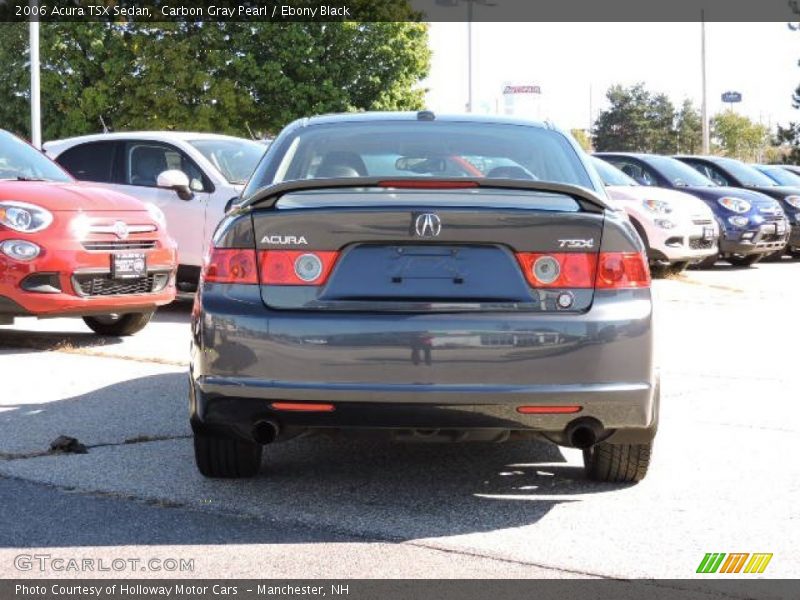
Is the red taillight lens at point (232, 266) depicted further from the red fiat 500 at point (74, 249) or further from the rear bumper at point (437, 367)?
the red fiat 500 at point (74, 249)

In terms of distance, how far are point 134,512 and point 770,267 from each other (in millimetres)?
16704

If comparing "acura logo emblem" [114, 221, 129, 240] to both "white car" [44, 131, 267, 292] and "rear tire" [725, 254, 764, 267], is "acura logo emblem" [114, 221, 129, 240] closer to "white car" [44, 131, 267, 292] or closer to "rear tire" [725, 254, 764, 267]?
"white car" [44, 131, 267, 292]

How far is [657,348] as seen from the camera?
5.02 m

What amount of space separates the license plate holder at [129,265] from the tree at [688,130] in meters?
78.1

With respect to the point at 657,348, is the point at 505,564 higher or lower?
lower

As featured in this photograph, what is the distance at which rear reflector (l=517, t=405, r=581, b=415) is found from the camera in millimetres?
4758

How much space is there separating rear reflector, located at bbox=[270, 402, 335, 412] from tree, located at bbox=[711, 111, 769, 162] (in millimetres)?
77026

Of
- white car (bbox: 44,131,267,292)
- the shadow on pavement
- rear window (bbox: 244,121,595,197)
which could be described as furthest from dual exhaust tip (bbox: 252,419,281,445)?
white car (bbox: 44,131,267,292)

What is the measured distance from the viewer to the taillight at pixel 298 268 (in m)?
4.82

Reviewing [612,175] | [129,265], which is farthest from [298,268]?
[612,175]

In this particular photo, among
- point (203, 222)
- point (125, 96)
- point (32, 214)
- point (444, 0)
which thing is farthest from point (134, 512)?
point (125, 96)

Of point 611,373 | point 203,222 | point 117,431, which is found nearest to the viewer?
point 611,373

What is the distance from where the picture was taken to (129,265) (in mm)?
9523

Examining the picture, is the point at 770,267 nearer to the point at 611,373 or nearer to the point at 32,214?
the point at 32,214
